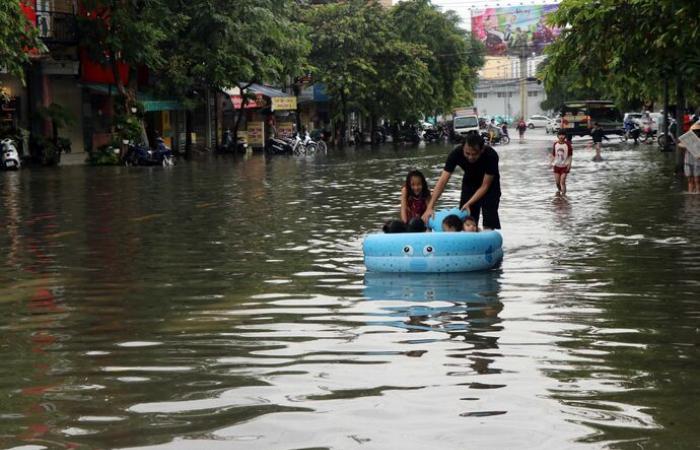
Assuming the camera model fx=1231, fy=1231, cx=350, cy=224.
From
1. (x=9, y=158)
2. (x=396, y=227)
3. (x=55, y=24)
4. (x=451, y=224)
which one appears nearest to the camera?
(x=451, y=224)

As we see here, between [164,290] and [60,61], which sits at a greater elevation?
[60,61]

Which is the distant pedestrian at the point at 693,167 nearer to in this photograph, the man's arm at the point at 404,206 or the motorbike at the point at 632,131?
the man's arm at the point at 404,206

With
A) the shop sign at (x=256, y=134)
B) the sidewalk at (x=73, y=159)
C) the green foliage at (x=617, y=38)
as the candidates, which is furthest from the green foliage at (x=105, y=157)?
the green foliage at (x=617, y=38)

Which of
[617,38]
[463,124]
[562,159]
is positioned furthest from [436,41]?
[617,38]

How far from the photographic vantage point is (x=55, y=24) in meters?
47.7

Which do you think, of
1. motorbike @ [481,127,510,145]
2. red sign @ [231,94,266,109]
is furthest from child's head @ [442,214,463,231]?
motorbike @ [481,127,510,145]

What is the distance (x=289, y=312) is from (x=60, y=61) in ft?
132

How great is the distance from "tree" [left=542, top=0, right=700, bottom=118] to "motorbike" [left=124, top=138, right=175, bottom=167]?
26.5 meters

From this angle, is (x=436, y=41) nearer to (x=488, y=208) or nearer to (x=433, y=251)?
(x=488, y=208)

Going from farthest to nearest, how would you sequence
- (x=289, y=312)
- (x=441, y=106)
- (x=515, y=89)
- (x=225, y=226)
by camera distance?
(x=515, y=89)
(x=441, y=106)
(x=225, y=226)
(x=289, y=312)

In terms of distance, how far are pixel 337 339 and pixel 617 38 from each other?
1361 cm

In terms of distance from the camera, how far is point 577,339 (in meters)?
8.61

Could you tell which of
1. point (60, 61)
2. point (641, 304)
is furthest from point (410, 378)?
point (60, 61)

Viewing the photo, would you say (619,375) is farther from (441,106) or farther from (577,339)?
(441,106)
